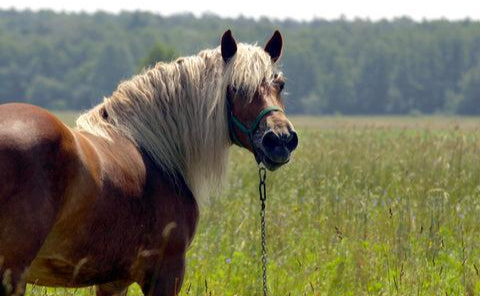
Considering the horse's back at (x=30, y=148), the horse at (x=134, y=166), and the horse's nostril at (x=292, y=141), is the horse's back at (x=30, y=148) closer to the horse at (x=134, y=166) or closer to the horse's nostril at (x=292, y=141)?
the horse at (x=134, y=166)

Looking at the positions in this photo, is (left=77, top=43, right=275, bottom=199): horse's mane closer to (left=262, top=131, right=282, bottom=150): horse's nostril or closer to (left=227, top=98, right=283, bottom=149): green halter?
(left=227, top=98, right=283, bottom=149): green halter

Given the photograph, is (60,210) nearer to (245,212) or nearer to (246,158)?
(245,212)

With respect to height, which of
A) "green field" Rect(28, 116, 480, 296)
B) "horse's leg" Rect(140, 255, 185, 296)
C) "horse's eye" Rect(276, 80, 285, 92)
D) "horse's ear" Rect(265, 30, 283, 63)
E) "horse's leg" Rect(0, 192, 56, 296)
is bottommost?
"green field" Rect(28, 116, 480, 296)

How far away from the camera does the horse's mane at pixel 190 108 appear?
17.1 ft

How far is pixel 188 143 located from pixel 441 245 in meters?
2.81

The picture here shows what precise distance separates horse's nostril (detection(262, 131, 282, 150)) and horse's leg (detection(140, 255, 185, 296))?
2.51ft

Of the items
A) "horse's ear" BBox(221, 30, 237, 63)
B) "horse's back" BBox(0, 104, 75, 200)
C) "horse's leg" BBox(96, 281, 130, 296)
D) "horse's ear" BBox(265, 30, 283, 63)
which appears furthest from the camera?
"horse's ear" BBox(265, 30, 283, 63)

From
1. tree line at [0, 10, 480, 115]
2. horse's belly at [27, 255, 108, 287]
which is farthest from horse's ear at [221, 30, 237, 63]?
tree line at [0, 10, 480, 115]

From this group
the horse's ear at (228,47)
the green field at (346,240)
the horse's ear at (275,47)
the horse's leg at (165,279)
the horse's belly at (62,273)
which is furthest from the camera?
the green field at (346,240)

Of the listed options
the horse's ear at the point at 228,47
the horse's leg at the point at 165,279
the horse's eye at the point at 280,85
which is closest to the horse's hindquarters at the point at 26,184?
the horse's leg at the point at 165,279

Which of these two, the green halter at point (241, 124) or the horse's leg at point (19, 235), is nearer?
the horse's leg at point (19, 235)

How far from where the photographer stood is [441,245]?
7.31 m

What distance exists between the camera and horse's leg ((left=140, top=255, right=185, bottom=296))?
4824 mm

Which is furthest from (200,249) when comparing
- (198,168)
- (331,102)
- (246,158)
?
(331,102)
